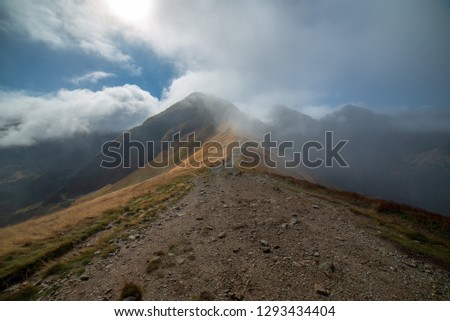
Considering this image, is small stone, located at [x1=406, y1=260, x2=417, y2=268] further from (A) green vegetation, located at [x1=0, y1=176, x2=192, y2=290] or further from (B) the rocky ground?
(A) green vegetation, located at [x1=0, y1=176, x2=192, y2=290]

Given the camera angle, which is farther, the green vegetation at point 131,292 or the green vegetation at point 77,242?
the green vegetation at point 77,242

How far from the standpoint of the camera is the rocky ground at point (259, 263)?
36.7 feet

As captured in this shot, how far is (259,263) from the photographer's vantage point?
13102 millimetres

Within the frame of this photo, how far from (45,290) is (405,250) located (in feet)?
67.1

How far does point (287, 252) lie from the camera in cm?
1402

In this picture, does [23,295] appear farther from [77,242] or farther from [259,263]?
[259,263]

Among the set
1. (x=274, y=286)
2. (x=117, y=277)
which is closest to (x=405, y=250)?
(x=274, y=286)

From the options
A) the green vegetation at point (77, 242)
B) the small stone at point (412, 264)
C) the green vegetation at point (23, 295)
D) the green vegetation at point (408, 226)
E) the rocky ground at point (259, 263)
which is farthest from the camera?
the green vegetation at point (408, 226)

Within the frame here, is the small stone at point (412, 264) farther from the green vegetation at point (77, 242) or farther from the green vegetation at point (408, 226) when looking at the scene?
the green vegetation at point (77, 242)

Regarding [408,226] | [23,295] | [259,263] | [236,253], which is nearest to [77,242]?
[23,295]

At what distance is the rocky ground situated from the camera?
11.2 metres

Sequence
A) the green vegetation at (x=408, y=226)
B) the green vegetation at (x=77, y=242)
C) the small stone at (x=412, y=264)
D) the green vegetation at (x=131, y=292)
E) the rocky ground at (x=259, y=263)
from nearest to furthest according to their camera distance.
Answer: the rocky ground at (x=259, y=263), the green vegetation at (x=131, y=292), the small stone at (x=412, y=264), the green vegetation at (x=77, y=242), the green vegetation at (x=408, y=226)

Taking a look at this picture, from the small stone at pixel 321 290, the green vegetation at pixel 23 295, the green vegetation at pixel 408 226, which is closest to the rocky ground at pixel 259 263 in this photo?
the small stone at pixel 321 290

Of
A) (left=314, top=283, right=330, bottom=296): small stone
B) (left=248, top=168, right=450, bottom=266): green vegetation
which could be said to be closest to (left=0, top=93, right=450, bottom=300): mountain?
(left=314, top=283, right=330, bottom=296): small stone
